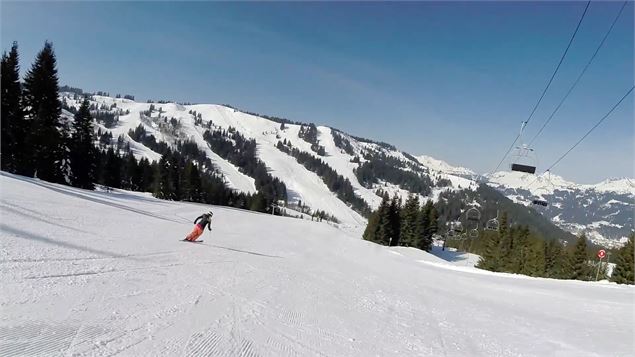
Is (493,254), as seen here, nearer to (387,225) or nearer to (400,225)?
(387,225)

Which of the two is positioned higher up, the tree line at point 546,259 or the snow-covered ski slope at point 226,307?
the tree line at point 546,259

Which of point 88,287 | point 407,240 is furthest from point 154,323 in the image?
point 407,240

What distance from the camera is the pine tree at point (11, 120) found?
4016 centimetres

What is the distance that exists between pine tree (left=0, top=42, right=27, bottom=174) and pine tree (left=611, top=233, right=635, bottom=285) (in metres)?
65.4

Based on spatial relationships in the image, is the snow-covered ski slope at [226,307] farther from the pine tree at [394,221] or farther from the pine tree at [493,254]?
the pine tree at [394,221]

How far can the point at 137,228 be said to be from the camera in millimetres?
19234

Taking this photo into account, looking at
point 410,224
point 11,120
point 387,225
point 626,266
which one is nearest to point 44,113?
point 11,120

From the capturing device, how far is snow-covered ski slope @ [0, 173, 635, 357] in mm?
6031

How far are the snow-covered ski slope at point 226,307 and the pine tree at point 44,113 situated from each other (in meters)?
29.2

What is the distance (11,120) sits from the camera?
135 ft

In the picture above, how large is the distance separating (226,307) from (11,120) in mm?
44989

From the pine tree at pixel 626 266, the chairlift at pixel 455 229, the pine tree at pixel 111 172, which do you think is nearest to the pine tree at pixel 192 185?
the pine tree at pixel 111 172

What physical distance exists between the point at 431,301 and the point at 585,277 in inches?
2098

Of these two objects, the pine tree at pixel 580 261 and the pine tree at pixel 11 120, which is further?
the pine tree at pixel 580 261
